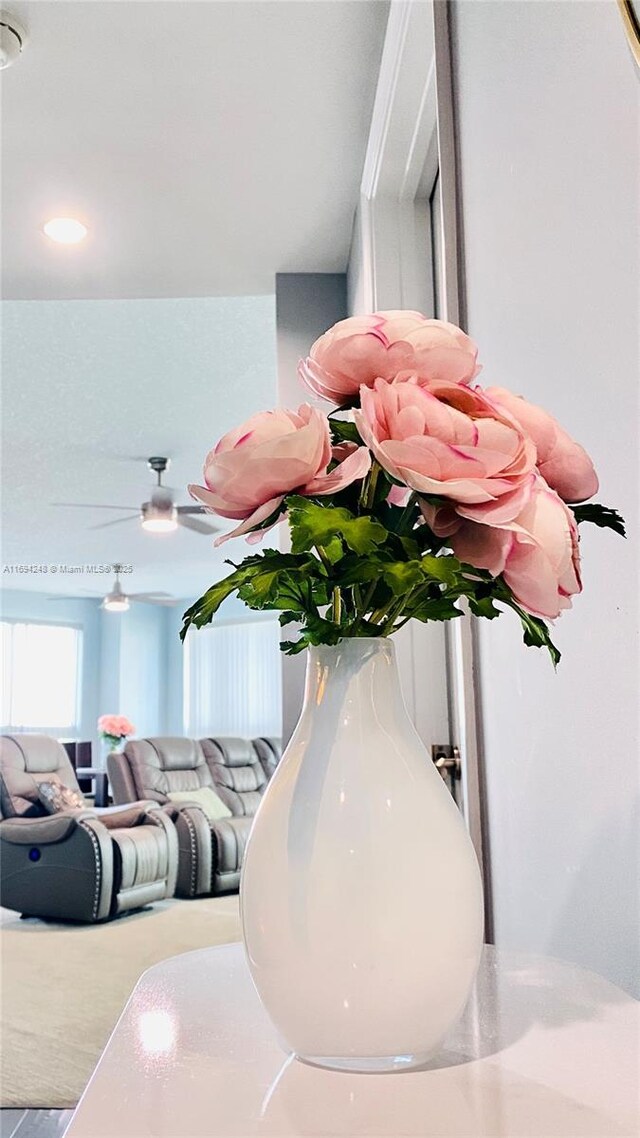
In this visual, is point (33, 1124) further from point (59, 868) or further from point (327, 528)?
point (59, 868)

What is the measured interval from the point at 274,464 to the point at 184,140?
1806mm

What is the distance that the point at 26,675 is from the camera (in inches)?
274

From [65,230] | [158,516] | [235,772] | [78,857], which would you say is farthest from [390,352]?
[235,772]

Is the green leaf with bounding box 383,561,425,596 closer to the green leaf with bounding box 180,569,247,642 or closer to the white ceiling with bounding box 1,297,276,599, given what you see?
the green leaf with bounding box 180,569,247,642

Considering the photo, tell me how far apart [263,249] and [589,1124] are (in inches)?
95.4

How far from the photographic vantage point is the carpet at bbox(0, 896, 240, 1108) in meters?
2.53

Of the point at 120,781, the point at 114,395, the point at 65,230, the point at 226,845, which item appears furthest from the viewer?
the point at 120,781

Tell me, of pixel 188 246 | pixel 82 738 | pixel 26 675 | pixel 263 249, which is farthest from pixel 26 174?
pixel 82 738

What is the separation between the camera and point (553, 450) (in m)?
0.50

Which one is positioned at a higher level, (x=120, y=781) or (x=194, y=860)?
(x=120, y=781)

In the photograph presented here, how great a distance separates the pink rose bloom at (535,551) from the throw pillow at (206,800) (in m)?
5.58

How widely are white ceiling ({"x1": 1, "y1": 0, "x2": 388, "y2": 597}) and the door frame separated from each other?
0.12 metres

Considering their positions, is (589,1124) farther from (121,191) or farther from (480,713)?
(121,191)

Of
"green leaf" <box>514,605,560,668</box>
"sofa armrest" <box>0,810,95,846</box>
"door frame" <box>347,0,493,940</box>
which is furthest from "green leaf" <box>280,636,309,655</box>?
"sofa armrest" <box>0,810,95,846</box>
